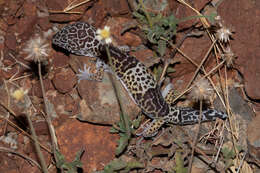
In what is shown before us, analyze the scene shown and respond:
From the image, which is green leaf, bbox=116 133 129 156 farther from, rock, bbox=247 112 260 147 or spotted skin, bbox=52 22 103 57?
rock, bbox=247 112 260 147

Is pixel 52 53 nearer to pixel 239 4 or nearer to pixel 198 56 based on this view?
pixel 198 56

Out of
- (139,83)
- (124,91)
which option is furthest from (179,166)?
(124,91)

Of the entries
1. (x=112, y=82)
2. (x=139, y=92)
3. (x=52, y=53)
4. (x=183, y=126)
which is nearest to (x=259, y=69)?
(x=183, y=126)

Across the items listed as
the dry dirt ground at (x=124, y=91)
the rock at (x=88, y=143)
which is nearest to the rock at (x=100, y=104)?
the dry dirt ground at (x=124, y=91)

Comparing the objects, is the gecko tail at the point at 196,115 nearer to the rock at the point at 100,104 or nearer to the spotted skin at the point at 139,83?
the spotted skin at the point at 139,83

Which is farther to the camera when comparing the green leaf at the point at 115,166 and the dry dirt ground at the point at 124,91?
the dry dirt ground at the point at 124,91

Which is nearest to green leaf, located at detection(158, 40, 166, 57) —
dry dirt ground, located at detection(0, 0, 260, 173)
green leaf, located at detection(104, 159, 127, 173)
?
dry dirt ground, located at detection(0, 0, 260, 173)
